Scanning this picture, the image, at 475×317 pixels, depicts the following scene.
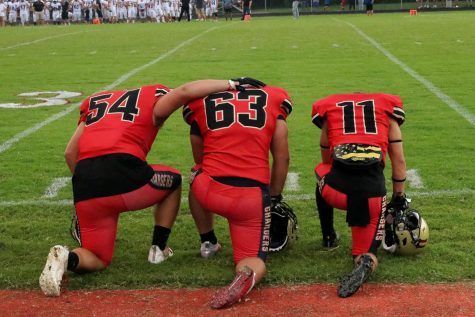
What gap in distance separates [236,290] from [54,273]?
0.93 metres

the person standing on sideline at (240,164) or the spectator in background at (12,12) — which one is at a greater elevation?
the person standing on sideline at (240,164)

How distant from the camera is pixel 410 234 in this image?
4387 millimetres

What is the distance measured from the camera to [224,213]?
428 cm

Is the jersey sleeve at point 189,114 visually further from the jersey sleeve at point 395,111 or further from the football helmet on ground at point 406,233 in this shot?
the football helmet on ground at point 406,233

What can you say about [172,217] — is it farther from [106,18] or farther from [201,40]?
[106,18]

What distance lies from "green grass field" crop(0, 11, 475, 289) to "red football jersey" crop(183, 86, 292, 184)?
0.57 metres

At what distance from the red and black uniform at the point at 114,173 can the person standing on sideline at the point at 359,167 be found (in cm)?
91

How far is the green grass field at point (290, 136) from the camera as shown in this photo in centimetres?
436

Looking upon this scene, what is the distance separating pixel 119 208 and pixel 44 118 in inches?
216

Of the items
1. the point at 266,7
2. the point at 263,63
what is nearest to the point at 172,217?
the point at 263,63

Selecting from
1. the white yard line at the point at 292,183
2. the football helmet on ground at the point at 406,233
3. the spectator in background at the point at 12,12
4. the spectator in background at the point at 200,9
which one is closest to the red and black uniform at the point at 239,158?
the football helmet on ground at the point at 406,233

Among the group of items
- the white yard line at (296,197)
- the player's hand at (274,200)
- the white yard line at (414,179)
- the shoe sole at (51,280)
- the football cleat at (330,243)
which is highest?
the player's hand at (274,200)

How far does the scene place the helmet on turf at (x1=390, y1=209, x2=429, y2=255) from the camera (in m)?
4.40

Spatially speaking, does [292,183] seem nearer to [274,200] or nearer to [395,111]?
[274,200]
